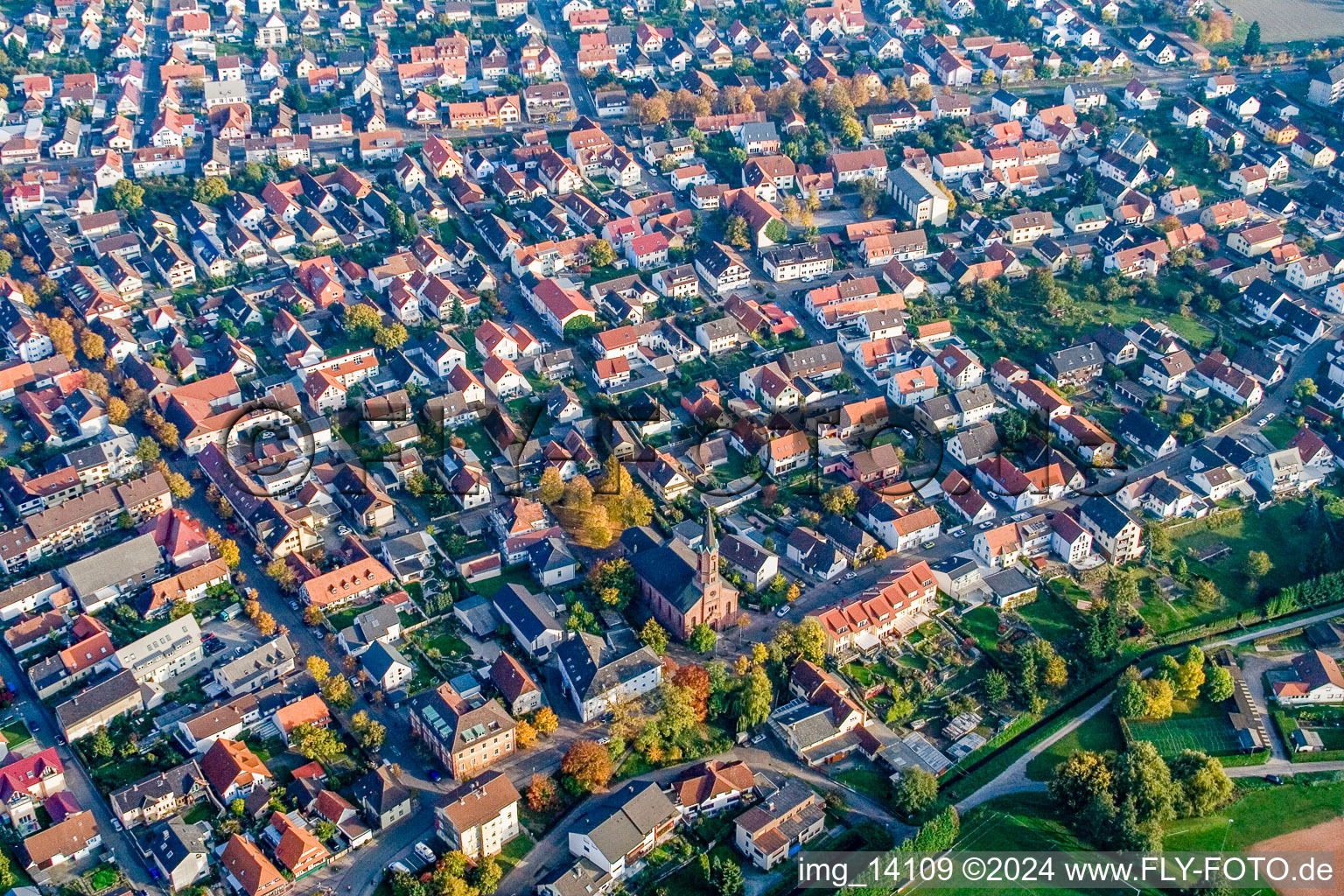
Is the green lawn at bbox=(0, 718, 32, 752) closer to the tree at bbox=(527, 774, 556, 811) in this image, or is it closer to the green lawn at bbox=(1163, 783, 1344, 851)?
the tree at bbox=(527, 774, 556, 811)

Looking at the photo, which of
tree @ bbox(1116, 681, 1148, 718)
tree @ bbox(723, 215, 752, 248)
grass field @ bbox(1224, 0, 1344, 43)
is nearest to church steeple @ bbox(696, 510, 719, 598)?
tree @ bbox(1116, 681, 1148, 718)

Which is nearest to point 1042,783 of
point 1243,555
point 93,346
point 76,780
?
point 1243,555

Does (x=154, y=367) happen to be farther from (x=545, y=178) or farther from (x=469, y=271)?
(x=545, y=178)

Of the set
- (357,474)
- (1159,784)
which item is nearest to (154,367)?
(357,474)

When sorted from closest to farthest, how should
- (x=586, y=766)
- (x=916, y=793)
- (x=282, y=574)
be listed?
(x=916, y=793), (x=586, y=766), (x=282, y=574)

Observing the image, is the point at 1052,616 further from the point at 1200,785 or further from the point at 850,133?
the point at 850,133

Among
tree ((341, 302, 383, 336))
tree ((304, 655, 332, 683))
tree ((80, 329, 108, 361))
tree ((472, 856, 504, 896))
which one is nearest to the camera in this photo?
tree ((472, 856, 504, 896))

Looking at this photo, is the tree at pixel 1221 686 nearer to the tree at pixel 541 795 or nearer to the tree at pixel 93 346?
the tree at pixel 541 795
